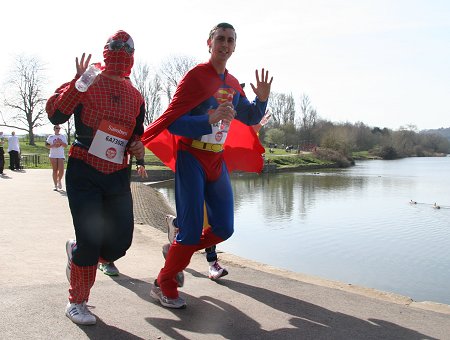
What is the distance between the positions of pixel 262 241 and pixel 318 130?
89.7m

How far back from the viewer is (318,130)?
99000mm

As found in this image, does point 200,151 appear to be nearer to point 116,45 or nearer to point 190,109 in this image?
point 190,109

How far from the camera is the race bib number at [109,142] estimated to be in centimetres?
354

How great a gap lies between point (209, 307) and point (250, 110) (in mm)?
1891

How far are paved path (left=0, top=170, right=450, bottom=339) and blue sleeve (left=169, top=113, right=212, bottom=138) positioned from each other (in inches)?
55.4

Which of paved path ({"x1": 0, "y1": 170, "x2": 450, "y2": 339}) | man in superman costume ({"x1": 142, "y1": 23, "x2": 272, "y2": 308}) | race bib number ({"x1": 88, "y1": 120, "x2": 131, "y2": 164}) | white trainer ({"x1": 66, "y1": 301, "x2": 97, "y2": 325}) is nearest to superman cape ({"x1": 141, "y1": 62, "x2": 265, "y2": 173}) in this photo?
man in superman costume ({"x1": 142, "y1": 23, "x2": 272, "y2": 308})

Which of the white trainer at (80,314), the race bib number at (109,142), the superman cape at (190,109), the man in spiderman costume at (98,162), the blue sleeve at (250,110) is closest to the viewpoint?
the white trainer at (80,314)

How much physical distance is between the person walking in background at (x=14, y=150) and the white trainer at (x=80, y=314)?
18.0 meters

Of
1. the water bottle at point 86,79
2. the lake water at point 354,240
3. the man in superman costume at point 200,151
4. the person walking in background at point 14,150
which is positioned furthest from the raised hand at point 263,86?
the person walking in background at point 14,150

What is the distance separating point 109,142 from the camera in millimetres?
3572

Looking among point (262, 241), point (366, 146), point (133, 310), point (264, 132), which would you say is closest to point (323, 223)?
point (262, 241)

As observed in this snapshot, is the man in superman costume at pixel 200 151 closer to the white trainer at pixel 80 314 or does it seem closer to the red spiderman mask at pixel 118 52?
the red spiderman mask at pixel 118 52

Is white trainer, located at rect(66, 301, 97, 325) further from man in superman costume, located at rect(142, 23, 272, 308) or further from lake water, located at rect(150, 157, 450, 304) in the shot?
lake water, located at rect(150, 157, 450, 304)

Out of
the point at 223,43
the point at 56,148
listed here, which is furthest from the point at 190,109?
the point at 56,148
